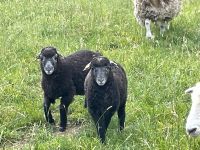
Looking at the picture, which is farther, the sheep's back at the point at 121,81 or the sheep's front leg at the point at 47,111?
the sheep's front leg at the point at 47,111

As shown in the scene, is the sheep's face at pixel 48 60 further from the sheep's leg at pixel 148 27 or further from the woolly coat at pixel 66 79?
the sheep's leg at pixel 148 27

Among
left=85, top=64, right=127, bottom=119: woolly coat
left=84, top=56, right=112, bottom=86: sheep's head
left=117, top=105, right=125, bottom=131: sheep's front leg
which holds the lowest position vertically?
left=117, top=105, right=125, bottom=131: sheep's front leg

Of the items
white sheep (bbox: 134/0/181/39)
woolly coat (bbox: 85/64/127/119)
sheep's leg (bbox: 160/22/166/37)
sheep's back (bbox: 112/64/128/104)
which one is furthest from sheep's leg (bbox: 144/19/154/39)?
woolly coat (bbox: 85/64/127/119)

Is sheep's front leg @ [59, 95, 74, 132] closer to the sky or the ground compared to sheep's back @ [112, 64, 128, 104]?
closer to the ground

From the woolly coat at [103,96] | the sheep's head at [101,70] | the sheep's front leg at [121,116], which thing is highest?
the sheep's head at [101,70]

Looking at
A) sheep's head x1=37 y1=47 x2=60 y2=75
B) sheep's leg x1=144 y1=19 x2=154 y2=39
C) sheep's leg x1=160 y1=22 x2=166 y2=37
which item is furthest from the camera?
sheep's leg x1=160 y1=22 x2=166 y2=37

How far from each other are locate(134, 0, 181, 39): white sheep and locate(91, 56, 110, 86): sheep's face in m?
4.36

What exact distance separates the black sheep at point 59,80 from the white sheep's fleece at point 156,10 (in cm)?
374

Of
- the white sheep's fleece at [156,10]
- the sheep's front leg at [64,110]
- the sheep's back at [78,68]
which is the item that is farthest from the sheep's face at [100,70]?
the white sheep's fleece at [156,10]

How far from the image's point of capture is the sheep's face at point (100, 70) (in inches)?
217

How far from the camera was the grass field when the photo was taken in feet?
18.4

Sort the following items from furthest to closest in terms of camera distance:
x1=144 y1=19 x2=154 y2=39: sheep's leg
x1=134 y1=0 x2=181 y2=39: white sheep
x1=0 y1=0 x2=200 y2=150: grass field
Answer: x1=134 y1=0 x2=181 y2=39: white sheep < x1=144 y1=19 x2=154 y2=39: sheep's leg < x1=0 y1=0 x2=200 y2=150: grass field

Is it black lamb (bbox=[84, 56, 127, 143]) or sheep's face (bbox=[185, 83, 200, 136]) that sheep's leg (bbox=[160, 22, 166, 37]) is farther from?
sheep's face (bbox=[185, 83, 200, 136])

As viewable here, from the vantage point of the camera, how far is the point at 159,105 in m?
6.31
